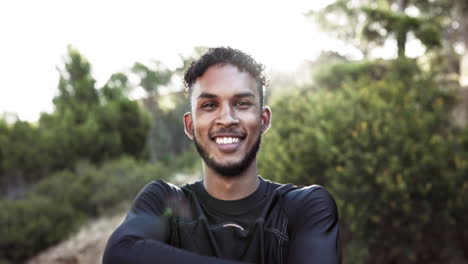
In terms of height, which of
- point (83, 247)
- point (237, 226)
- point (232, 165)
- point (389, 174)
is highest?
point (232, 165)

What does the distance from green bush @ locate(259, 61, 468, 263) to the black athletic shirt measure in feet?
18.0

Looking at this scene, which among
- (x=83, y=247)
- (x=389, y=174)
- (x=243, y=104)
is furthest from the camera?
(x=83, y=247)

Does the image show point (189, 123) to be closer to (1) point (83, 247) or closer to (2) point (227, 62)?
(2) point (227, 62)

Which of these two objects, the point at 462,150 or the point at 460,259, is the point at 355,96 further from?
the point at 460,259

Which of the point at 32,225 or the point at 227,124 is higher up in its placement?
the point at 227,124

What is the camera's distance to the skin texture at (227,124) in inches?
95.5

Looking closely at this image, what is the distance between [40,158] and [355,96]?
20357 mm

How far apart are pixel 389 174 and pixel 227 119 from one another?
614 centimetres

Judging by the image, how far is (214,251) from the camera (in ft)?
7.71

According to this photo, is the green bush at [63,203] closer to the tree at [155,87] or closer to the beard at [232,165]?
the tree at [155,87]

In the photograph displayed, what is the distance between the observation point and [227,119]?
2.39m

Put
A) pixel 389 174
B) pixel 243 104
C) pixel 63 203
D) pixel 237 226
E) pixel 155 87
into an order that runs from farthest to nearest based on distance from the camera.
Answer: pixel 155 87 < pixel 63 203 < pixel 389 174 < pixel 243 104 < pixel 237 226

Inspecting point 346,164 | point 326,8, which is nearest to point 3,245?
point 346,164

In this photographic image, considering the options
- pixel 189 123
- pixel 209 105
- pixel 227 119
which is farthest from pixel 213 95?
pixel 189 123
